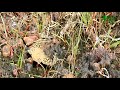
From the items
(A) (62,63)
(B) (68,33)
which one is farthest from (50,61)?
(B) (68,33)

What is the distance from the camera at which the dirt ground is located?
7.95 feet

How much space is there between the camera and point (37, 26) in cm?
251

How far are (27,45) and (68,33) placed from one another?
0.31 m

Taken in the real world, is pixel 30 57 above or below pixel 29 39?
below

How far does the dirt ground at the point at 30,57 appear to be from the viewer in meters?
2.42

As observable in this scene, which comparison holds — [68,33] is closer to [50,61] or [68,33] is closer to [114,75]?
[50,61]

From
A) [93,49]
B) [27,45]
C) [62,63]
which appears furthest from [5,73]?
[93,49]

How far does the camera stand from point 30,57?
2453 millimetres

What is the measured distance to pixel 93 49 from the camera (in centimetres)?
247

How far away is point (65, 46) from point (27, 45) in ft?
0.92
